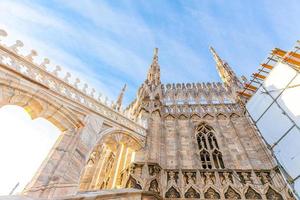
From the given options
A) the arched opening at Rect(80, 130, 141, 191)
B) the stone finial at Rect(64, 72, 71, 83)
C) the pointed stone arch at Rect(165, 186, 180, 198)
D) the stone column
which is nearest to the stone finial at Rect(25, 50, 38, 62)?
the stone finial at Rect(64, 72, 71, 83)

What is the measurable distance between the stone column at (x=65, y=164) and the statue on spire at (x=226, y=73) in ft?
39.0

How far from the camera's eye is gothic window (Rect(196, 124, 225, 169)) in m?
10.6

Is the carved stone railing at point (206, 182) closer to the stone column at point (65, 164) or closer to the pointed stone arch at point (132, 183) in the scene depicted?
the pointed stone arch at point (132, 183)

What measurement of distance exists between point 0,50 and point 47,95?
2.00 meters

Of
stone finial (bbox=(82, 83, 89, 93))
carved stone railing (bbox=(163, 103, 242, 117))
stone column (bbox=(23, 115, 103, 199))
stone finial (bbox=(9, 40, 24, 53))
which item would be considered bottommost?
stone column (bbox=(23, 115, 103, 199))

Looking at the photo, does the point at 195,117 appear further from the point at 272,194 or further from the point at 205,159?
the point at 272,194

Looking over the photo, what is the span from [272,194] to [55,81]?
393 inches

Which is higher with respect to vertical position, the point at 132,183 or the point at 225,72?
the point at 225,72

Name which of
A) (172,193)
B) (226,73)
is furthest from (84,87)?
(226,73)

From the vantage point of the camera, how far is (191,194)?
340 inches

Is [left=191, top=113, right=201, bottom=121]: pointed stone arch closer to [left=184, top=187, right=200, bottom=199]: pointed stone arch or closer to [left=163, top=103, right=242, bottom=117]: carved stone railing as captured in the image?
[left=163, top=103, right=242, bottom=117]: carved stone railing

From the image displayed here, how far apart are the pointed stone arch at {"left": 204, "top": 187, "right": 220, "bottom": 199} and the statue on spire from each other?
950 cm

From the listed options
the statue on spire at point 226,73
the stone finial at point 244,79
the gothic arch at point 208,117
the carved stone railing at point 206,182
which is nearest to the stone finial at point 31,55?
the carved stone railing at point 206,182

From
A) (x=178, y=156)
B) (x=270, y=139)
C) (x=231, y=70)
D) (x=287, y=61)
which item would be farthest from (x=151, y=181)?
(x=231, y=70)
